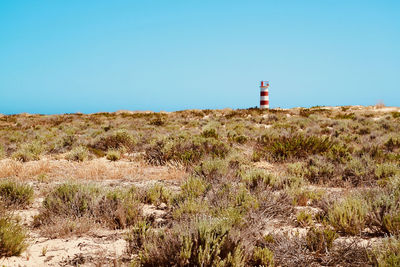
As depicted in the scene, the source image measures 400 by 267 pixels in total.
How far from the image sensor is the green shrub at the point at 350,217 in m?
3.67

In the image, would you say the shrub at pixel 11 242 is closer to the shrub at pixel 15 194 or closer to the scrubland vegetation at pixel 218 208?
the scrubland vegetation at pixel 218 208

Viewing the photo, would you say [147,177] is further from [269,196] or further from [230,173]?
[269,196]

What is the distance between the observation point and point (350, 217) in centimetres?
371

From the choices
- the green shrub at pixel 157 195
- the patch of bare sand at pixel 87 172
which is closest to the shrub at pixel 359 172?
the patch of bare sand at pixel 87 172

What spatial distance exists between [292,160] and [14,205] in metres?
6.68

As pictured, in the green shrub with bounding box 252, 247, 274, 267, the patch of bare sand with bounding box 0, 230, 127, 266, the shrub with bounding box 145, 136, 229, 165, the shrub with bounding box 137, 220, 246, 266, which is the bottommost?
the patch of bare sand with bounding box 0, 230, 127, 266

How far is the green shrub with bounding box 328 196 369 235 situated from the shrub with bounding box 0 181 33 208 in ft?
15.4

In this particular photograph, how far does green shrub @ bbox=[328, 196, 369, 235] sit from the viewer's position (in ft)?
12.0

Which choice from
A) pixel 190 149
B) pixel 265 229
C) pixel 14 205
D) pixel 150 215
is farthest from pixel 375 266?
pixel 190 149

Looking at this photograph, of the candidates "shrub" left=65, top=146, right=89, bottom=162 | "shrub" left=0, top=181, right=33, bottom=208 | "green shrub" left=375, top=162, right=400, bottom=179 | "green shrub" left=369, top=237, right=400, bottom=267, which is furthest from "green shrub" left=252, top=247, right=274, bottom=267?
"shrub" left=65, top=146, right=89, bottom=162

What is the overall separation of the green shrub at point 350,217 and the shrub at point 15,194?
468 centimetres

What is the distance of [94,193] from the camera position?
4570 mm

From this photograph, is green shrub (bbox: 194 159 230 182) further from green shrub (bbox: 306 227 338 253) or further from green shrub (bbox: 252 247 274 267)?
green shrub (bbox: 252 247 274 267)

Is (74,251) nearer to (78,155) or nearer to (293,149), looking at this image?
(78,155)
